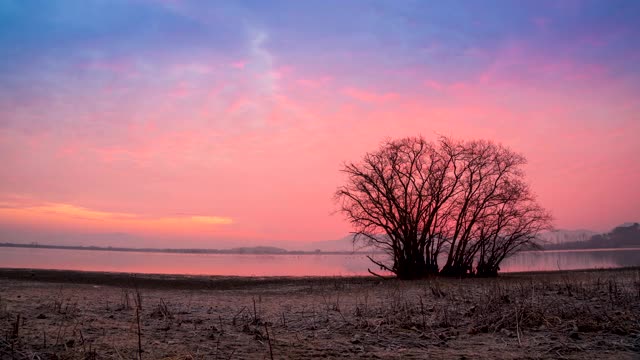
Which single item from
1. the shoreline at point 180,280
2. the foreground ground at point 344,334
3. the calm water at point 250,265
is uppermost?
the foreground ground at point 344,334

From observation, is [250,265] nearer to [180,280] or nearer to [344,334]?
[180,280]

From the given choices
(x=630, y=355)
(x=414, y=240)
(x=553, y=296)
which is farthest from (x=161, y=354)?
(x=414, y=240)

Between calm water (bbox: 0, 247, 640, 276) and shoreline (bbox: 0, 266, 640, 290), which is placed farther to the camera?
calm water (bbox: 0, 247, 640, 276)

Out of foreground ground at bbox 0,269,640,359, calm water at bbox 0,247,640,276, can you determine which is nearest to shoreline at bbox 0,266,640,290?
calm water at bbox 0,247,640,276

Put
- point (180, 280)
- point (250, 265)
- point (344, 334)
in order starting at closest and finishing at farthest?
point (344, 334) < point (180, 280) < point (250, 265)

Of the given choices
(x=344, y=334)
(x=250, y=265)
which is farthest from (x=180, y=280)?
(x=250, y=265)

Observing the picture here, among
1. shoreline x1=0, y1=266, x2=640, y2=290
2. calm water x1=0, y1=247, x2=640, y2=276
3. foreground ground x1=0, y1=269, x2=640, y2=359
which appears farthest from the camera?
calm water x1=0, y1=247, x2=640, y2=276

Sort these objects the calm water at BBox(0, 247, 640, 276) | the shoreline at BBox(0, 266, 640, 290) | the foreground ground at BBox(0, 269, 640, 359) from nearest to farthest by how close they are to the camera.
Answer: the foreground ground at BBox(0, 269, 640, 359) < the shoreline at BBox(0, 266, 640, 290) < the calm water at BBox(0, 247, 640, 276)

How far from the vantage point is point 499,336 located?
950cm

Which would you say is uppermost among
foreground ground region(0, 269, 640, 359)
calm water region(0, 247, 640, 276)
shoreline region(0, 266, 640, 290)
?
foreground ground region(0, 269, 640, 359)

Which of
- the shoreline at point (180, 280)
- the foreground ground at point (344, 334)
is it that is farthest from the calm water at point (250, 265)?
the foreground ground at point (344, 334)

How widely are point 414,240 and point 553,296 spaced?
67.3ft

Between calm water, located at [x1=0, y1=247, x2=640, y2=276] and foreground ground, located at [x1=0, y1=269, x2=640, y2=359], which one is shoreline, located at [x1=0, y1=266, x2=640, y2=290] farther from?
foreground ground, located at [x1=0, y1=269, x2=640, y2=359]

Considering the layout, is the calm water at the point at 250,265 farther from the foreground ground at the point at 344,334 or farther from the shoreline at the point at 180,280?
the foreground ground at the point at 344,334
